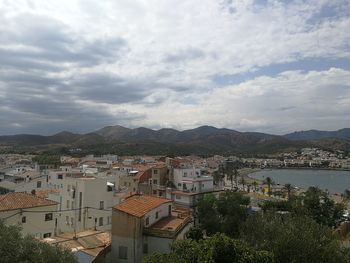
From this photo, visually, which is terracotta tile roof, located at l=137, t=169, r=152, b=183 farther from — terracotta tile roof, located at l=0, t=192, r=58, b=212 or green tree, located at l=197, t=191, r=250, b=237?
terracotta tile roof, located at l=0, t=192, r=58, b=212

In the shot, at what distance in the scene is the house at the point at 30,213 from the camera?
116 ft

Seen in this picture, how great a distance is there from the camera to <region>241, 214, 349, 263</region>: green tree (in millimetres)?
18359

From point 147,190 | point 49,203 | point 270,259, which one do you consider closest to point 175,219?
point 49,203

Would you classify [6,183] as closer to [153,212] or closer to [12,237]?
[153,212]

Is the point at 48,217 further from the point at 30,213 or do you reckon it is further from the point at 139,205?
the point at 139,205

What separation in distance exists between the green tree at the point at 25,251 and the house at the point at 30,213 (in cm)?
1982

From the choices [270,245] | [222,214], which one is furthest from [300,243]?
[222,214]

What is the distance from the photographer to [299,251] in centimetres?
1848

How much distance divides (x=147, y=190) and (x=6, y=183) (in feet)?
80.0

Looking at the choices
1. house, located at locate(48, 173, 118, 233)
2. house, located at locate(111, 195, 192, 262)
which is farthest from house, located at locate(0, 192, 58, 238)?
house, located at locate(111, 195, 192, 262)

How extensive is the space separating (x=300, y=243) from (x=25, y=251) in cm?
1203

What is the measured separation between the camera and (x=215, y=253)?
1480cm

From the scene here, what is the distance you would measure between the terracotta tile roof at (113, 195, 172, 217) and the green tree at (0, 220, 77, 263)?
13.3m

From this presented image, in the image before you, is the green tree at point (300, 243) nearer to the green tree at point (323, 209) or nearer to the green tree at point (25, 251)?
the green tree at point (25, 251)
